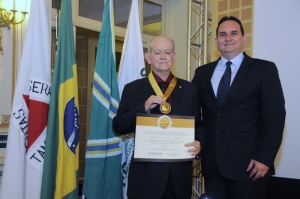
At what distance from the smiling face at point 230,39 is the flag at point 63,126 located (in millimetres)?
1083

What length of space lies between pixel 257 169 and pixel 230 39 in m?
0.83

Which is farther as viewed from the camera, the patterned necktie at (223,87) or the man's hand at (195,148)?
the patterned necktie at (223,87)

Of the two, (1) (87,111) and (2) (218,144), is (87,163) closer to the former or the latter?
(2) (218,144)

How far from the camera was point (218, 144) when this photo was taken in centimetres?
213

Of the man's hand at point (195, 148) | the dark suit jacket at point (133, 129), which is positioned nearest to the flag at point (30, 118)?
the dark suit jacket at point (133, 129)

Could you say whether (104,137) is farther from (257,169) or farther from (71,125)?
(257,169)

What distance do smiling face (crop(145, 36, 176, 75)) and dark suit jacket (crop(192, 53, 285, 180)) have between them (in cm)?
39

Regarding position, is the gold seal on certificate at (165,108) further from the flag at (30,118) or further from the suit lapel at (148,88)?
the flag at (30,118)

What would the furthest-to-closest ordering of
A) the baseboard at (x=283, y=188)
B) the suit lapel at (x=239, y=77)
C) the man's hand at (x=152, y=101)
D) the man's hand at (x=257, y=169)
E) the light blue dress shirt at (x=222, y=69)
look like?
the baseboard at (x=283, y=188) < the light blue dress shirt at (x=222, y=69) < the suit lapel at (x=239, y=77) < the man's hand at (x=257, y=169) < the man's hand at (x=152, y=101)

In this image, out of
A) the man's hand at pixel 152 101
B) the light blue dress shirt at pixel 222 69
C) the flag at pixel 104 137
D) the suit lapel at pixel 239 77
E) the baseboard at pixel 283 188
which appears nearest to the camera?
the man's hand at pixel 152 101

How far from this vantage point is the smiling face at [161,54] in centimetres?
206

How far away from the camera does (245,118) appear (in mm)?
2090

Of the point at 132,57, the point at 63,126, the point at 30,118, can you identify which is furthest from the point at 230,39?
the point at 30,118

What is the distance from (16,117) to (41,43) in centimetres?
54
